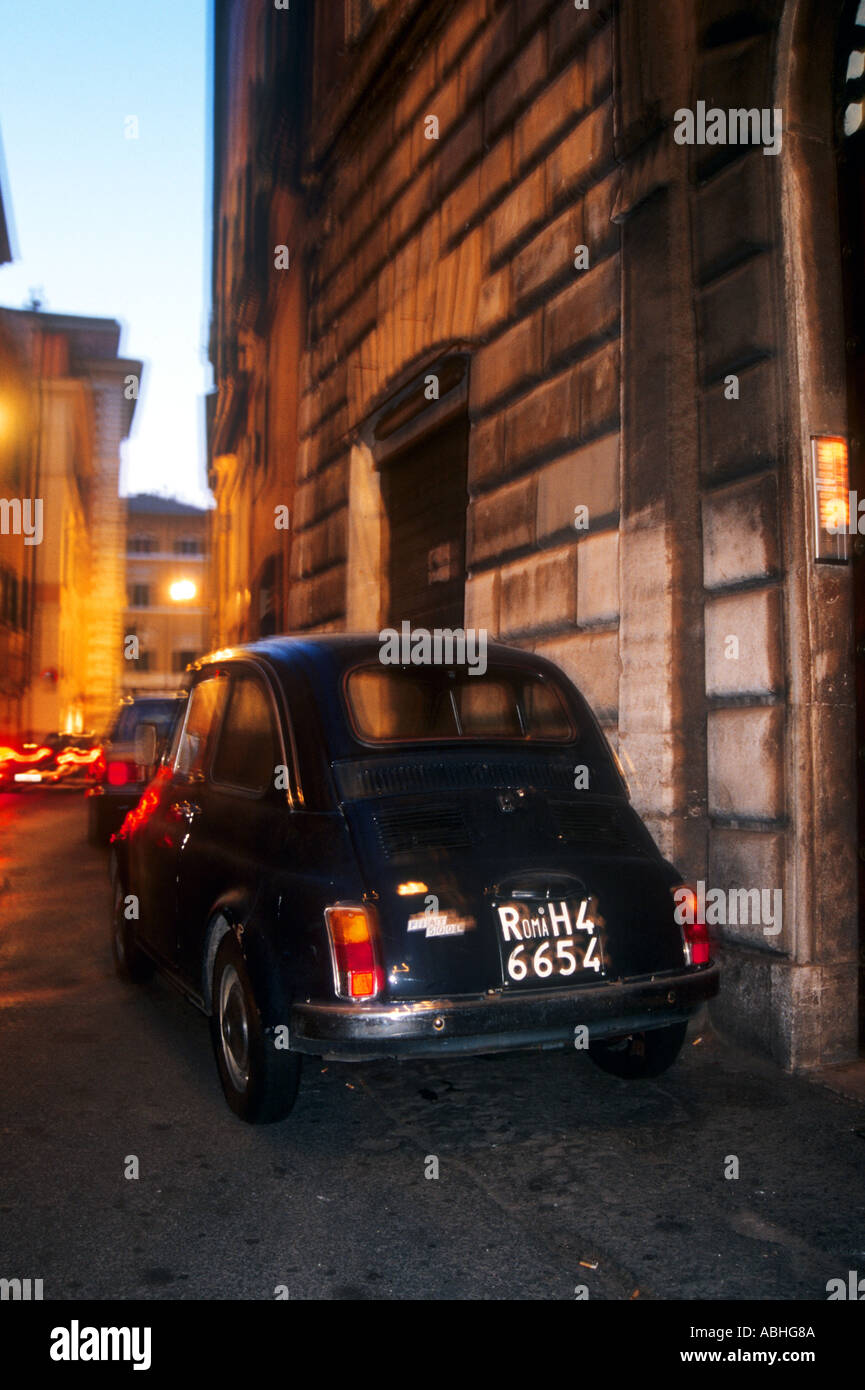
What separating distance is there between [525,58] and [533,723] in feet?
19.0

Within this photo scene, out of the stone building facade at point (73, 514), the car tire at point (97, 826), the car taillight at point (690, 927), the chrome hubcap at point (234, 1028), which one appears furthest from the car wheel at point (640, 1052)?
the stone building facade at point (73, 514)

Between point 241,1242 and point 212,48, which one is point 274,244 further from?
point 241,1242

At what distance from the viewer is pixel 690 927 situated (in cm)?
395

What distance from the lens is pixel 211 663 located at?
521 cm

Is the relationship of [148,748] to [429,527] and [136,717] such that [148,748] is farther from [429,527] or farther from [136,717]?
[136,717]

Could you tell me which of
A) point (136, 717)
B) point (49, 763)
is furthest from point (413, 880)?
point (49, 763)

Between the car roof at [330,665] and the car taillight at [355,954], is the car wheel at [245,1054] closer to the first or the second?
the car taillight at [355,954]

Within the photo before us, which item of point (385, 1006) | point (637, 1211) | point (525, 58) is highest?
point (525, 58)

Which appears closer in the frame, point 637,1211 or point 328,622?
point 637,1211

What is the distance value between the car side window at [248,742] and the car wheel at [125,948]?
1.53 meters

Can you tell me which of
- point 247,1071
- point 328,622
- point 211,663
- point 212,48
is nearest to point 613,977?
point 247,1071

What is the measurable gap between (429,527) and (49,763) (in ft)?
60.3

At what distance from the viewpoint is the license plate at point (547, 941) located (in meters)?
3.56

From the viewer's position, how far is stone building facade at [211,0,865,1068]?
4805 millimetres
